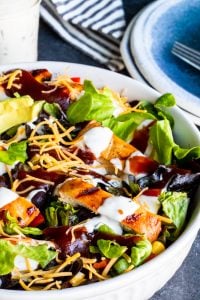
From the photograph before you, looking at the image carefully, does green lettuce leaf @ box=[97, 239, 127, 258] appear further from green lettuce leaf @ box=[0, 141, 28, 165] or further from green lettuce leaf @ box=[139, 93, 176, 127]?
green lettuce leaf @ box=[139, 93, 176, 127]

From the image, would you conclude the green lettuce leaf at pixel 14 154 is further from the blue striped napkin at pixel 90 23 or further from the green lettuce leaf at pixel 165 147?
the blue striped napkin at pixel 90 23

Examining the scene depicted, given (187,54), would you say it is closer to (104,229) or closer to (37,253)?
(104,229)

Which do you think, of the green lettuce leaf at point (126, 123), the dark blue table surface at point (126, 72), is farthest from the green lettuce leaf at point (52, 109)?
the dark blue table surface at point (126, 72)

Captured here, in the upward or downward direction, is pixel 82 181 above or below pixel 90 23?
above

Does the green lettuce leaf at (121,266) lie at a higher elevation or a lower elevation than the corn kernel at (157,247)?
higher

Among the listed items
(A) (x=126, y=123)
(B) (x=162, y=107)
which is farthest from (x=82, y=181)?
(B) (x=162, y=107)

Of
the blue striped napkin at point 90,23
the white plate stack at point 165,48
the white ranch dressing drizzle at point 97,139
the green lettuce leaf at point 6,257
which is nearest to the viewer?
the green lettuce leaf at point 6,257
